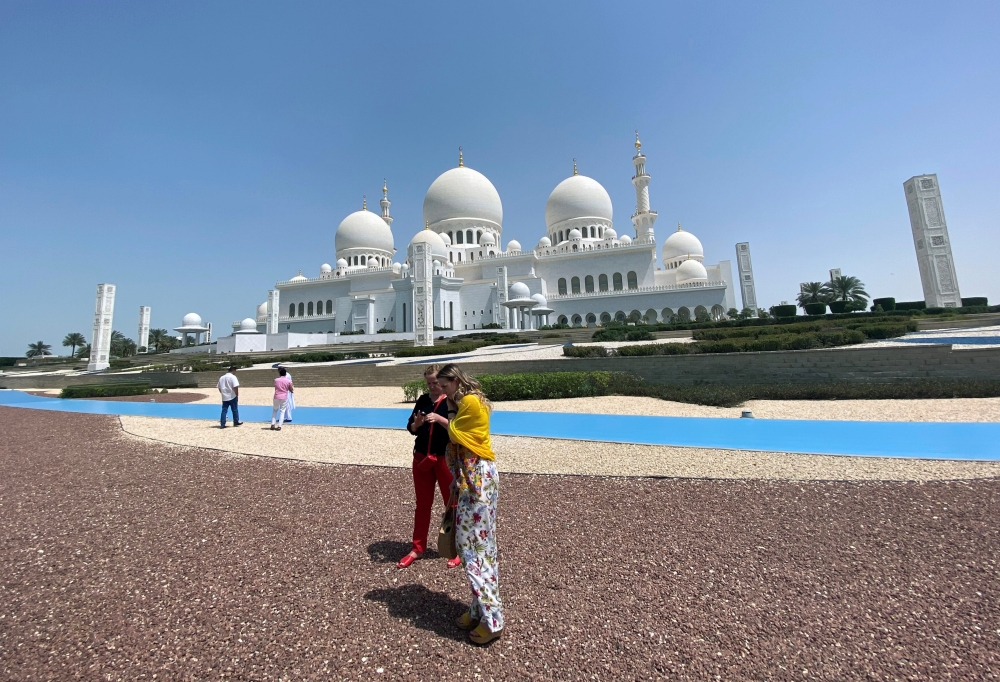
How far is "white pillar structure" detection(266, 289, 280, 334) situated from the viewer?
44.5m

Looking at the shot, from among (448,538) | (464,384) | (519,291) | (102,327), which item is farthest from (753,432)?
(102,327)

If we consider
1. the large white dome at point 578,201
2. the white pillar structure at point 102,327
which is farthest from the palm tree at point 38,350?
the large white dome at point 578,201

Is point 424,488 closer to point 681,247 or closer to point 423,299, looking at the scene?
point 423,299

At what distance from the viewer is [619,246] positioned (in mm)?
42938

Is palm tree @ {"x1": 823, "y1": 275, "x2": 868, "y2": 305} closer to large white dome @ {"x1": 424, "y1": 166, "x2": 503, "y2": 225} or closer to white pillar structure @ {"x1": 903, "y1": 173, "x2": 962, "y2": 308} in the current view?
white pillar structure @ {"x1": 903, "y1": 173, "x2": 962, "y2": 308}

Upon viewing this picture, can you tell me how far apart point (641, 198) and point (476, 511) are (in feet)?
154

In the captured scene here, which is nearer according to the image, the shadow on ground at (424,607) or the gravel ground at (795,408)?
the shadow on ground at (424,607)

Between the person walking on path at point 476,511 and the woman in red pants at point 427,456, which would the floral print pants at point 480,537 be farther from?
the woman in red pants at point 427,456

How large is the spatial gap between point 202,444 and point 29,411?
1040 centimetres

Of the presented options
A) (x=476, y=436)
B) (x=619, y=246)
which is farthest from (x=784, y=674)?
(x=619, y=246)

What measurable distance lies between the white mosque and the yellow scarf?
3335 centimetres

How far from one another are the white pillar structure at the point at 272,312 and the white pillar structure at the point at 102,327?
40.1ft

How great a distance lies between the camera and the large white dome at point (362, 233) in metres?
51.5

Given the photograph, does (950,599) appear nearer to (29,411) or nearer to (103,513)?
(103,513)
